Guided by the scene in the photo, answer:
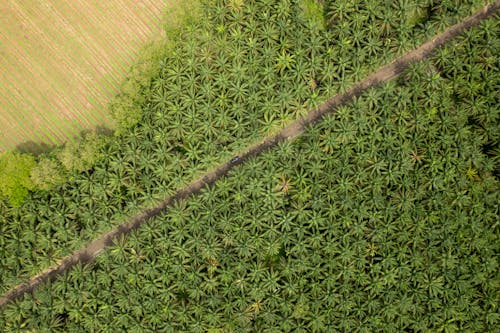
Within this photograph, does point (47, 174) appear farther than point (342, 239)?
No

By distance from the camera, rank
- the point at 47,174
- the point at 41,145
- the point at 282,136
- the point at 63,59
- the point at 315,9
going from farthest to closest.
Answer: the point at 63,59 < the point at 41,145 < the point at 315,9 < the point at 282,136 < the point at 47,174

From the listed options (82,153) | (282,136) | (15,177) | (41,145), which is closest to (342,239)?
(282,136)

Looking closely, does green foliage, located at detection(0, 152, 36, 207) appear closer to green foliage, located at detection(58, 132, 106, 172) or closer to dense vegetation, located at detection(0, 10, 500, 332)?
green foliage, located at detection(58, 132, 106, 172)

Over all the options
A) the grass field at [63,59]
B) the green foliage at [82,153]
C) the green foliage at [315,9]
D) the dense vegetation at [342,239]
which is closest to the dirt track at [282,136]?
the dense vegetation at [342,239]

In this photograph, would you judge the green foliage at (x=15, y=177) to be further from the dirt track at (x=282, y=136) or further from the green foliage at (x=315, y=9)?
the green foliage at (x=315, y=9)

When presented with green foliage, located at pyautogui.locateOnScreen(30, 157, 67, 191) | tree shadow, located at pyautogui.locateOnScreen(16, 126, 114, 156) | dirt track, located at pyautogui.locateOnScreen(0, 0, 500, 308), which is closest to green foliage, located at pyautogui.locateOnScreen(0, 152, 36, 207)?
green foliage, located at pyautogui.locateOnScreen(30, 157, 67, 191)

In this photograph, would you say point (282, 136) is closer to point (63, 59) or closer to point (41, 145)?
point (63, 59)
